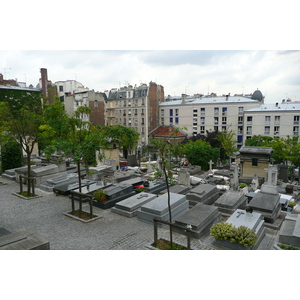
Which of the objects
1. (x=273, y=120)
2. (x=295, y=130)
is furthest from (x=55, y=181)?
(x=295, y=130)

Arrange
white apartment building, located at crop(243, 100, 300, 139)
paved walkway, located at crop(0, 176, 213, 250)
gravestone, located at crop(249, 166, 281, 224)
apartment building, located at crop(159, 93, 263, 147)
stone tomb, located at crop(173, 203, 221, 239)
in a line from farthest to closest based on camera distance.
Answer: apartment building, located at crop(159, 93, 263, 147) → white apartment building, located at crop(243, 100, 300, 139) → gravestone, located at crop(249, 166, 281, 224) → stone tomb, located at crop(173, 203, 221, 239) → paved walkway, located at crop(0, 176, 213, 250)

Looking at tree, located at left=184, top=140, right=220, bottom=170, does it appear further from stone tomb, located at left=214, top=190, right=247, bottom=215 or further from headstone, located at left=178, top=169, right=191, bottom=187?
stone tomb, located at left=214, top=190, right=247, bottom=215

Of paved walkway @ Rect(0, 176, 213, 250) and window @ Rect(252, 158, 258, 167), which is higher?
window @ Rect(252, 158, 258, 167)

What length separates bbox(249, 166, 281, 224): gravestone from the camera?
11766 mm

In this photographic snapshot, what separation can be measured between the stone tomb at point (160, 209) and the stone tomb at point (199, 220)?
2.84ft

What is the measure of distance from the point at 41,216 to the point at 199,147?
852 inches

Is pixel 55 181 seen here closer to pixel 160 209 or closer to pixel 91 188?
pixel 91 188

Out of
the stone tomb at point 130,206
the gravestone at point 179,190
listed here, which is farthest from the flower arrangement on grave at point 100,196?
the gravestone at point 179,190

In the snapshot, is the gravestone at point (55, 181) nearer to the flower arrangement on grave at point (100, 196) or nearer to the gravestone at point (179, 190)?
the flower arrangement on grave at point (100, 196)

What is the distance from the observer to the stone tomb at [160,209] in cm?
1114

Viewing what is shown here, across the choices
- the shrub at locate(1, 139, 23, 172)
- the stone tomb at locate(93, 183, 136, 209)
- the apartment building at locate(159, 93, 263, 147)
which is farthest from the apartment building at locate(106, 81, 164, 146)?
the stone tomb at locate(93, 183, 136, 209)

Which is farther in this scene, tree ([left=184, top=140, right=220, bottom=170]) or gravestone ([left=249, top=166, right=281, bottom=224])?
tree ([left=184, top=140, right=220, bottom=170])

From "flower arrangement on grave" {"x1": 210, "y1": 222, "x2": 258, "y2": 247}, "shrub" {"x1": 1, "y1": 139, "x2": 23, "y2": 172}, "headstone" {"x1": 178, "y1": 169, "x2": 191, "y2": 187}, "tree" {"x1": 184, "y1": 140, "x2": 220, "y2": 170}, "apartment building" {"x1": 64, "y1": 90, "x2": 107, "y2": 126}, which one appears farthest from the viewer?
"apartment building" {"x1": 64, "y1": 90, "x2": 107, "y2": 126}

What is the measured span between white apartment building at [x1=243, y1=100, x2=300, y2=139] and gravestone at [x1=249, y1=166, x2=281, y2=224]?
34.2 m
